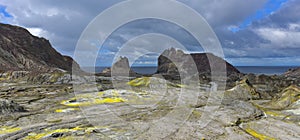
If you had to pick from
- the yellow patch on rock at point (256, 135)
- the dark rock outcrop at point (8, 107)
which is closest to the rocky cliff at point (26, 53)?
the dark rock outcrop at point (8, 107)

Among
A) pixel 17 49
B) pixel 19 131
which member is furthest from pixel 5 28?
pixel 19 131

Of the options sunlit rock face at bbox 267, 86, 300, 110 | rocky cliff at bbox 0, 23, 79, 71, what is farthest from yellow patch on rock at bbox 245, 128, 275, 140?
rocky cliff at bbox 0, 23, 79, 71

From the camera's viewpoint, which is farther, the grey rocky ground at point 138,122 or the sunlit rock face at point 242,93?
the sunlit rock face at point 242,93

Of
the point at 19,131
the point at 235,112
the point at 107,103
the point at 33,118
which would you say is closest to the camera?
the point at 19,131

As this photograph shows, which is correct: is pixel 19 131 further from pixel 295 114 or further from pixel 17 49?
pixel 17 49

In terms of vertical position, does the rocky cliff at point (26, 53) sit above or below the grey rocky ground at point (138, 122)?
above

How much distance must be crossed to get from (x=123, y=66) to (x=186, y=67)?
4721cm

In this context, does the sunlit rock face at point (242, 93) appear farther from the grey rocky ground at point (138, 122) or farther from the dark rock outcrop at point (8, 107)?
the dark rock outcrop at point (8, 107)

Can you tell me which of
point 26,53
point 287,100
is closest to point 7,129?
point 287,100

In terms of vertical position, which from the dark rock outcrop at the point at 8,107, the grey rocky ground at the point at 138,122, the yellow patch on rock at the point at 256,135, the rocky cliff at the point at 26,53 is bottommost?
the yellow patch on rock at the point at 256,135

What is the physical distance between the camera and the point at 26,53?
147750 mm

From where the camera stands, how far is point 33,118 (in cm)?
3102

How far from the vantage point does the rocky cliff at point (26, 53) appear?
133m

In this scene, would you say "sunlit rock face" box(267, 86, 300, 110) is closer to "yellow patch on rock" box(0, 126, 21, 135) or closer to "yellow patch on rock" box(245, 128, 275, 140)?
"yellow patch on rock" box(245, 128, 275, 140)
